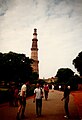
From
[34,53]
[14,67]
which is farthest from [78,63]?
[34,53]

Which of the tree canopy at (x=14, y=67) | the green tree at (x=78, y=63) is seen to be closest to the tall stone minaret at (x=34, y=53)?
the green tree at (x=78, y=63)

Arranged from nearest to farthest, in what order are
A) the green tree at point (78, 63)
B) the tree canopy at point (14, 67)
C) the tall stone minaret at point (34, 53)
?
the tree canopy at point (14, 67) → the green tree at point (78, 63) → the tall stone minaret at point (34, 53)

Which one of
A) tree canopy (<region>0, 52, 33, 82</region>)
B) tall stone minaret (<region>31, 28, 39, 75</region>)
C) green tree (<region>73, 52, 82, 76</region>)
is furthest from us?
tall stone minaret (<region>31, 28, 39, 75</region>)

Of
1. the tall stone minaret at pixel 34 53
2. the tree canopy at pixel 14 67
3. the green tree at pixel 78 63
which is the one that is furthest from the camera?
the tall stone minaret at pixel 34 53

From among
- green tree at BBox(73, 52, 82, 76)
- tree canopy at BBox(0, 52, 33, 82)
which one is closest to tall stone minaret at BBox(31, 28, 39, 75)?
green tree at BBox(73, 52, 82, 76)

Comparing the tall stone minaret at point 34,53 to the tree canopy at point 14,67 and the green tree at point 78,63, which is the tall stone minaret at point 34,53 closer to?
the green tree at point 78,63

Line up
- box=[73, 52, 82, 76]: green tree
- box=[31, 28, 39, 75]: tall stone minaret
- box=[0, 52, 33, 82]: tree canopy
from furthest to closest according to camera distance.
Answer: box=[31, 28, 39, 75]: tall stone minaret, box=[73, 52, 82, 76]: green tree, box=[0, 52, 33, 82]: tree canopy

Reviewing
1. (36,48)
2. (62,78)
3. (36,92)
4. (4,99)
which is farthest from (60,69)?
(36,92)

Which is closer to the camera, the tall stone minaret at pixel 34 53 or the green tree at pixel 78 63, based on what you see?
the green tree at pixel 78 63

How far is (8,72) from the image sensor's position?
58.1 meters

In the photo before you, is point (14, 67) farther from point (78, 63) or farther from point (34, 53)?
point (34, 53)

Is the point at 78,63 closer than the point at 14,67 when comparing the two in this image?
No

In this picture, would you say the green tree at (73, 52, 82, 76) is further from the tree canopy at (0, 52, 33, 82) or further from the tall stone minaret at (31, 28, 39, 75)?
the tall stone minaret at (31, 28, 39, 75)

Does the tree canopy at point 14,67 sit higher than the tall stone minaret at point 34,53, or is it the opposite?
the tall stone minaret at point 34,53
